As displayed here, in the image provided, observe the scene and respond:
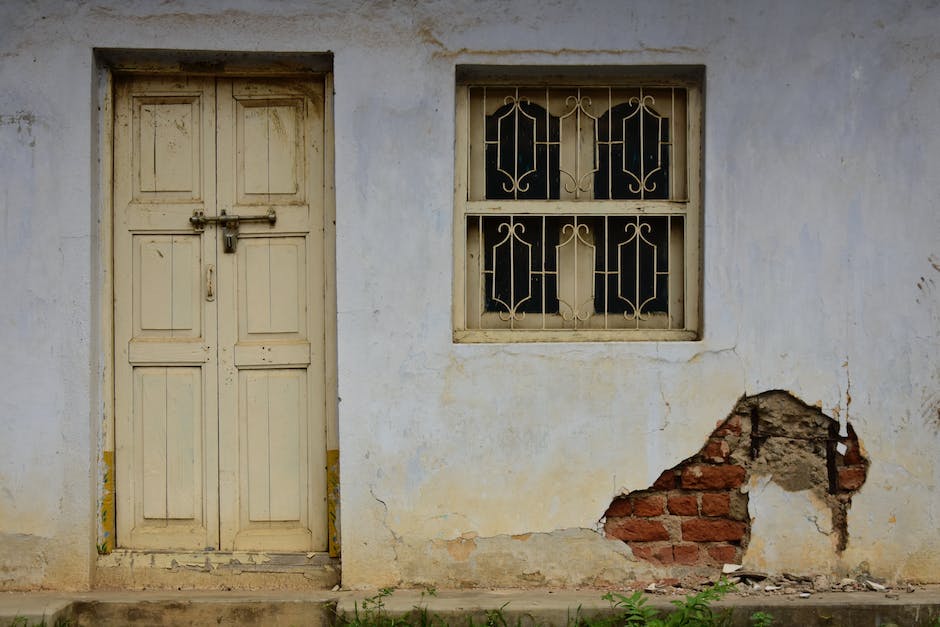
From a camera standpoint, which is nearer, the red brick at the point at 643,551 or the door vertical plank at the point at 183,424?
the red brick at the point at 643,551

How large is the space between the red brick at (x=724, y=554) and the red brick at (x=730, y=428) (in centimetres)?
48

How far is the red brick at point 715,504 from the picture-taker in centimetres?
388

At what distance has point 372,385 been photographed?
382 cm

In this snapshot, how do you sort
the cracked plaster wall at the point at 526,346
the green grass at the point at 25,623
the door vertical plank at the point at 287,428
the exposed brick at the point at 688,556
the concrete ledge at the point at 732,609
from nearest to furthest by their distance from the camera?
the green grass at the point at 25,623
the concrete ledge at the point at 732,609
the cracked plaster wall at the point at 526,346
the exposed brick at the point at 688,556
the door vertical plank at the point at 287,428

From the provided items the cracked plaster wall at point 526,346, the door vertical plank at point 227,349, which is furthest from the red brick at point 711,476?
the door vertical plank at point 227,349

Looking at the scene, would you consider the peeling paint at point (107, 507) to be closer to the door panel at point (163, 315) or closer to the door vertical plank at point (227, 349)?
the door panel at point (163, 315)

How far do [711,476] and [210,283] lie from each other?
2.34m

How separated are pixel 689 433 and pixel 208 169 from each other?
240cm

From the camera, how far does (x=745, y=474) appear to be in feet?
12.7

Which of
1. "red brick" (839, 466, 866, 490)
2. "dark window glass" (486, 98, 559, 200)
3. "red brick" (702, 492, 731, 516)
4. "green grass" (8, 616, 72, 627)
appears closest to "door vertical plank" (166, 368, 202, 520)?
"green grass" (8, 616, 72, 627)

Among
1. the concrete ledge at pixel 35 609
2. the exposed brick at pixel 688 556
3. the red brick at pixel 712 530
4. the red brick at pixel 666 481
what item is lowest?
the concrete ledge at pixel 35 609

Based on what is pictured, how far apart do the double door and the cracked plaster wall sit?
0.68 feet

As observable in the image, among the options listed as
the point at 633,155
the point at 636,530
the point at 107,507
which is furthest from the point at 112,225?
the point at 636,530

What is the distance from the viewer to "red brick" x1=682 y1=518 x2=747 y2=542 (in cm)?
389
